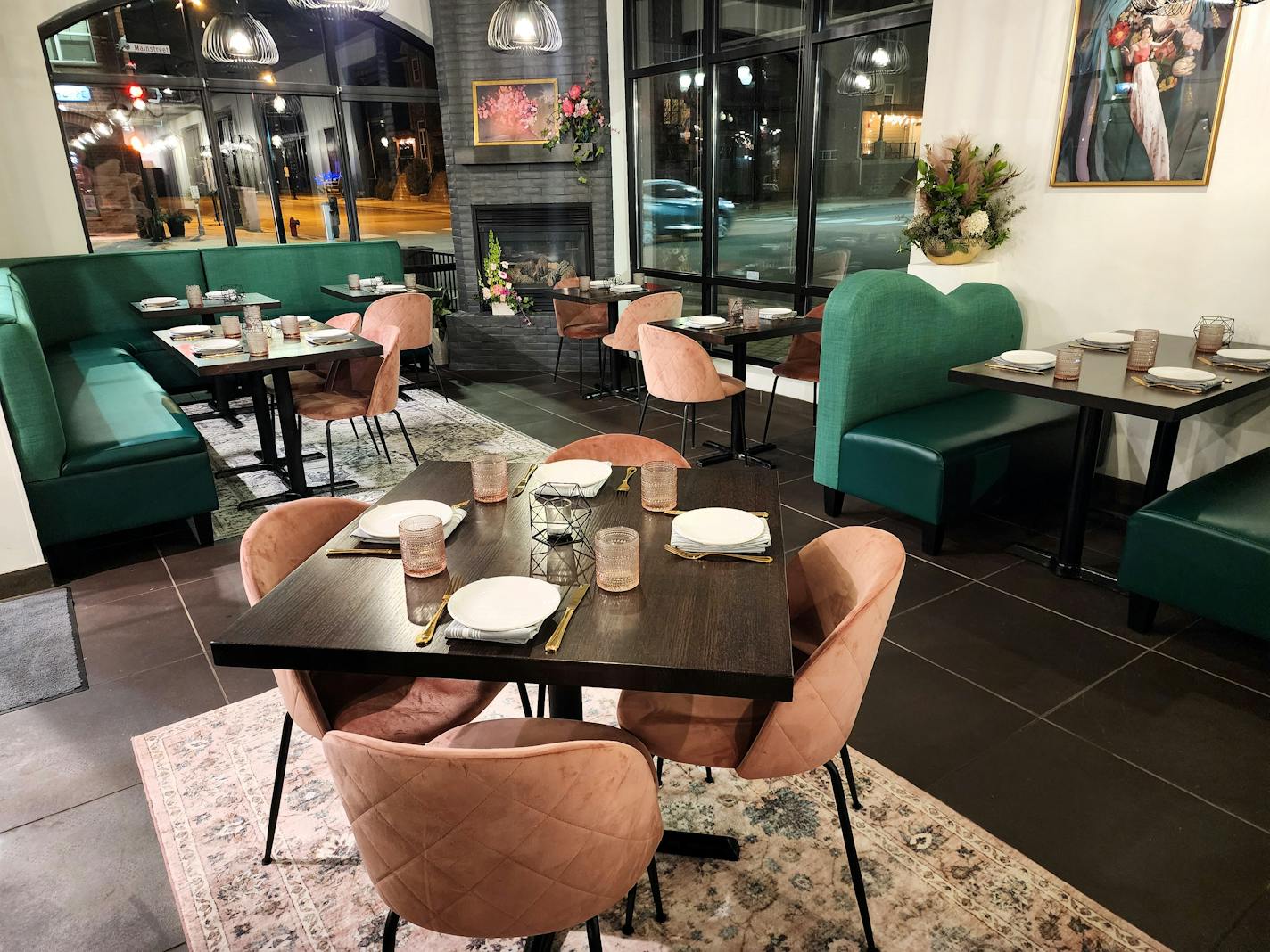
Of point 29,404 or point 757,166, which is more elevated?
point 757,166

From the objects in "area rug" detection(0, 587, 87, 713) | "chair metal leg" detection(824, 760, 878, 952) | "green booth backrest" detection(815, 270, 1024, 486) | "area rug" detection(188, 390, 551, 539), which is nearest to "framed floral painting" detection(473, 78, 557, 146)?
"area rug" detection(188, 390, 551, 539)

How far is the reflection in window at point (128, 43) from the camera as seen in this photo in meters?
5.88

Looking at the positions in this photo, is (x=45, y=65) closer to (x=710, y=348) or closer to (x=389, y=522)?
(x=710, y=348)

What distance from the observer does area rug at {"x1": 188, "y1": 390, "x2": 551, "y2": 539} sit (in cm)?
431

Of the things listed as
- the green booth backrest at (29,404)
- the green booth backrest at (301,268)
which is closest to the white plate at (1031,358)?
the green booth backrest at (29,404)

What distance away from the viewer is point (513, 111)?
6.76 metres

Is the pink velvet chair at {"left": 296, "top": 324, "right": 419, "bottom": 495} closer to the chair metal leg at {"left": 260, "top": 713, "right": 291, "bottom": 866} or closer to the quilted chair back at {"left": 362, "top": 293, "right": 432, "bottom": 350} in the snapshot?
the quilted chair back at {"left": 362, "top": 293, "right": 432, "bottom": 350}

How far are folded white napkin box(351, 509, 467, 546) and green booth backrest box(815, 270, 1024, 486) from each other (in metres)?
2.20

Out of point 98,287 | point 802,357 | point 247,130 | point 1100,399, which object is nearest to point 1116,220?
point 1100,399

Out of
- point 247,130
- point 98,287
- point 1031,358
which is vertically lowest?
point 1031,358

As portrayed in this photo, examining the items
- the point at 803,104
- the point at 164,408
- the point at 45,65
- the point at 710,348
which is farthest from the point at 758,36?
the point at 45,65

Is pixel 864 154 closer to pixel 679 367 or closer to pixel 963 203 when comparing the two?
pixel 963 203

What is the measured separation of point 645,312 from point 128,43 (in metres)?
4.50

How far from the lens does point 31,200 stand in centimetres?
578
